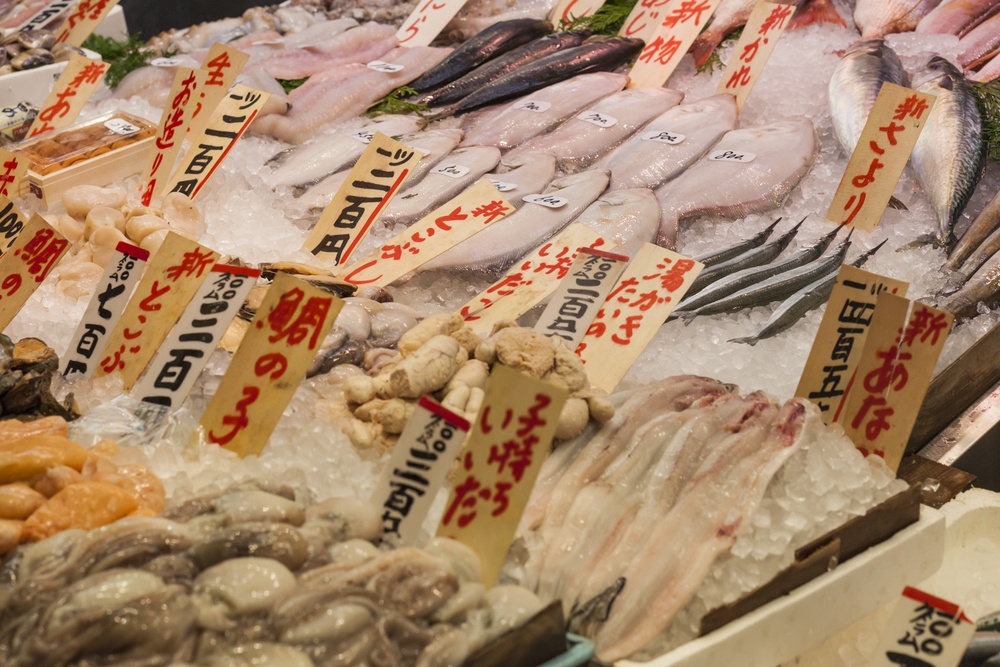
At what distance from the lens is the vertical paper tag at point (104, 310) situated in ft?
8.18

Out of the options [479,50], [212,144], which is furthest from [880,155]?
[212,144]

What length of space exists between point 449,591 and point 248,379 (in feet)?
2.61

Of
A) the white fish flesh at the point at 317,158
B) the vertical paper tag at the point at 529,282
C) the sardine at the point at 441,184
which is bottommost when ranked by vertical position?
the white fish flesh at the point at 317,158

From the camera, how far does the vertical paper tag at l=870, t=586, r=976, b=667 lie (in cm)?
163

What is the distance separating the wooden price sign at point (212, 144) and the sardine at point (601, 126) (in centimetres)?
103

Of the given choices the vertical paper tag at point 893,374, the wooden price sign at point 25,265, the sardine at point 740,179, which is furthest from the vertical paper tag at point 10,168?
the vertical paper tag at point 893,374

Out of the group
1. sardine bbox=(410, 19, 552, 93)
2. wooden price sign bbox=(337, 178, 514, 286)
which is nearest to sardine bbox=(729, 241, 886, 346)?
wooden price sign bbox=(337, 178, 514, 286)

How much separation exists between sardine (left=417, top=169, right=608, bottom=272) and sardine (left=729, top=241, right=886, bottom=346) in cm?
78

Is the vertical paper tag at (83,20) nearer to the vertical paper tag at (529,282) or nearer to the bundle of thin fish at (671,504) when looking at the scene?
the vertical paper tag at (529,282)

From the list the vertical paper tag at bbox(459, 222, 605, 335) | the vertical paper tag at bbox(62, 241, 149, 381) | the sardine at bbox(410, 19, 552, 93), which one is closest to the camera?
the vertical paper tag at bbox(62, 241, 149, 381)

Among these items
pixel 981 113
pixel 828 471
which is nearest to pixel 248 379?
pixel 828 471

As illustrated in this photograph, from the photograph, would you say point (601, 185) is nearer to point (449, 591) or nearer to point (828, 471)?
point (828, 471)

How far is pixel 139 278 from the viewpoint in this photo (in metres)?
2.51

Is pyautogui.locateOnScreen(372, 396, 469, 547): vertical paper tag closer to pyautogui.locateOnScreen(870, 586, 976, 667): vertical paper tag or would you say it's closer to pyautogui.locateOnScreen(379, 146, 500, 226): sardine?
pyautogui.locateOnScreen(870, 586, 976, 667): vertical paper tag
